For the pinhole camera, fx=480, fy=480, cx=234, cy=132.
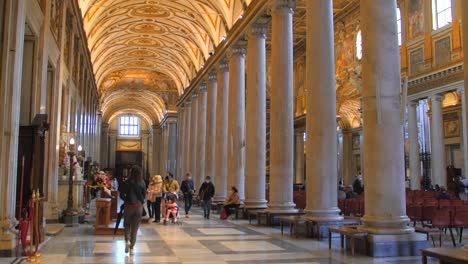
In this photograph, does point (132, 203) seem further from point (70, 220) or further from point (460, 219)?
point (70, 220)

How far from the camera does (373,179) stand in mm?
8656

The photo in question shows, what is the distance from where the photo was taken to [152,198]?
15109mm

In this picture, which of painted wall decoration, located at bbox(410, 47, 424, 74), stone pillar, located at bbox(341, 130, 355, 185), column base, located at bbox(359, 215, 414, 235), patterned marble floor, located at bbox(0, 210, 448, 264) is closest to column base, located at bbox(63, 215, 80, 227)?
patterned marble floor, located at bbox(0, 210, 448, 264)

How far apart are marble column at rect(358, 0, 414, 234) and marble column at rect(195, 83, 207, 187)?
19070 mm

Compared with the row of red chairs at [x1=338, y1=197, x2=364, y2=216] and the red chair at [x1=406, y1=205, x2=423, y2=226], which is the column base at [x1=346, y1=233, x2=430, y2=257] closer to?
the red chair at [x1=406, y1=205, x2=423, y2=226]

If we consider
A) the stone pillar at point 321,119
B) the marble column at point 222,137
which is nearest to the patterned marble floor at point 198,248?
the stone pillar at point 321,119

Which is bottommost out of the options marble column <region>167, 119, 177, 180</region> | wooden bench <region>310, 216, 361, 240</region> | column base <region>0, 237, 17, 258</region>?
column base <region>0, 237, 17, 258</region>

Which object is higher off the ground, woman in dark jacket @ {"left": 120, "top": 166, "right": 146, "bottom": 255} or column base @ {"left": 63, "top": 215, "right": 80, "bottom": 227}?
woman in dark jacket @ {"left": 120, "top": 166, "right": 146, "bottom": 255}

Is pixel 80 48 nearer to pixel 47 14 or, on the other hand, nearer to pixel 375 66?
pixel 47 14

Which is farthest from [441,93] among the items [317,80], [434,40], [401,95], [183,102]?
[183,102]

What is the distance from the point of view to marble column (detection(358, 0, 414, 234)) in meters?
8.52

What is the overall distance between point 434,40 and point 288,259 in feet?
58.0

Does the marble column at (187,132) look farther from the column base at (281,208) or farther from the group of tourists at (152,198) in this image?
the column base at (281,208)

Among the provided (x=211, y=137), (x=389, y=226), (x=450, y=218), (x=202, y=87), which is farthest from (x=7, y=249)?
(x=202, y=87)
